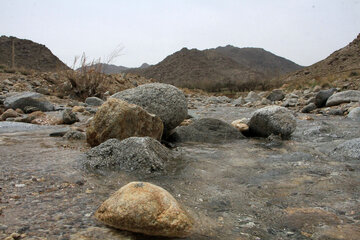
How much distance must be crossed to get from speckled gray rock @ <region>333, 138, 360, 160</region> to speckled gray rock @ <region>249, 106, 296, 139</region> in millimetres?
1221

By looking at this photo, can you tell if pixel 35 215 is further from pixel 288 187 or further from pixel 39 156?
pixel 288 187

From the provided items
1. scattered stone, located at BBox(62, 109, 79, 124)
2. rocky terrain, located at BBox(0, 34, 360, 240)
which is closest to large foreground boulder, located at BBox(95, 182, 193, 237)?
rocky terrain, located at BBox(0, 34, 360, 240)

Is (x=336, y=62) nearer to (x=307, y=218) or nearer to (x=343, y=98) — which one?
(x=343, y=98)

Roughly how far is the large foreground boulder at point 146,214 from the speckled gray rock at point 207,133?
2840 mm

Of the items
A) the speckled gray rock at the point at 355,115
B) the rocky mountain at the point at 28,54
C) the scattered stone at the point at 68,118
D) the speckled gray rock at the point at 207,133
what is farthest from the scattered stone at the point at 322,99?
the rocky mountain at the point at 28,54

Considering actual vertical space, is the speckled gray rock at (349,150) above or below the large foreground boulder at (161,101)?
below

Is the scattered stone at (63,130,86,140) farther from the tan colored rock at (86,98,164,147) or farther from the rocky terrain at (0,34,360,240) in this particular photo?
the tan colored rock at (86,98,164,147)

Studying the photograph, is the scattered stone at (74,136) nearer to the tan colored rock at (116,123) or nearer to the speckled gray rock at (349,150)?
the tan colored rock at (116,123)

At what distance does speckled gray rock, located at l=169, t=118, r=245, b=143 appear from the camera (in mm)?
4668

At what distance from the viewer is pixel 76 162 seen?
2945 mm

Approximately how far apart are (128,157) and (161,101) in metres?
1.73

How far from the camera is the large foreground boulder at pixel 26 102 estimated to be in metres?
7.54

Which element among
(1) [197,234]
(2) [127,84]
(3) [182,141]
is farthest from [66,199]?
(2) [127,84]

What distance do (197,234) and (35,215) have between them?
0.89 meters
